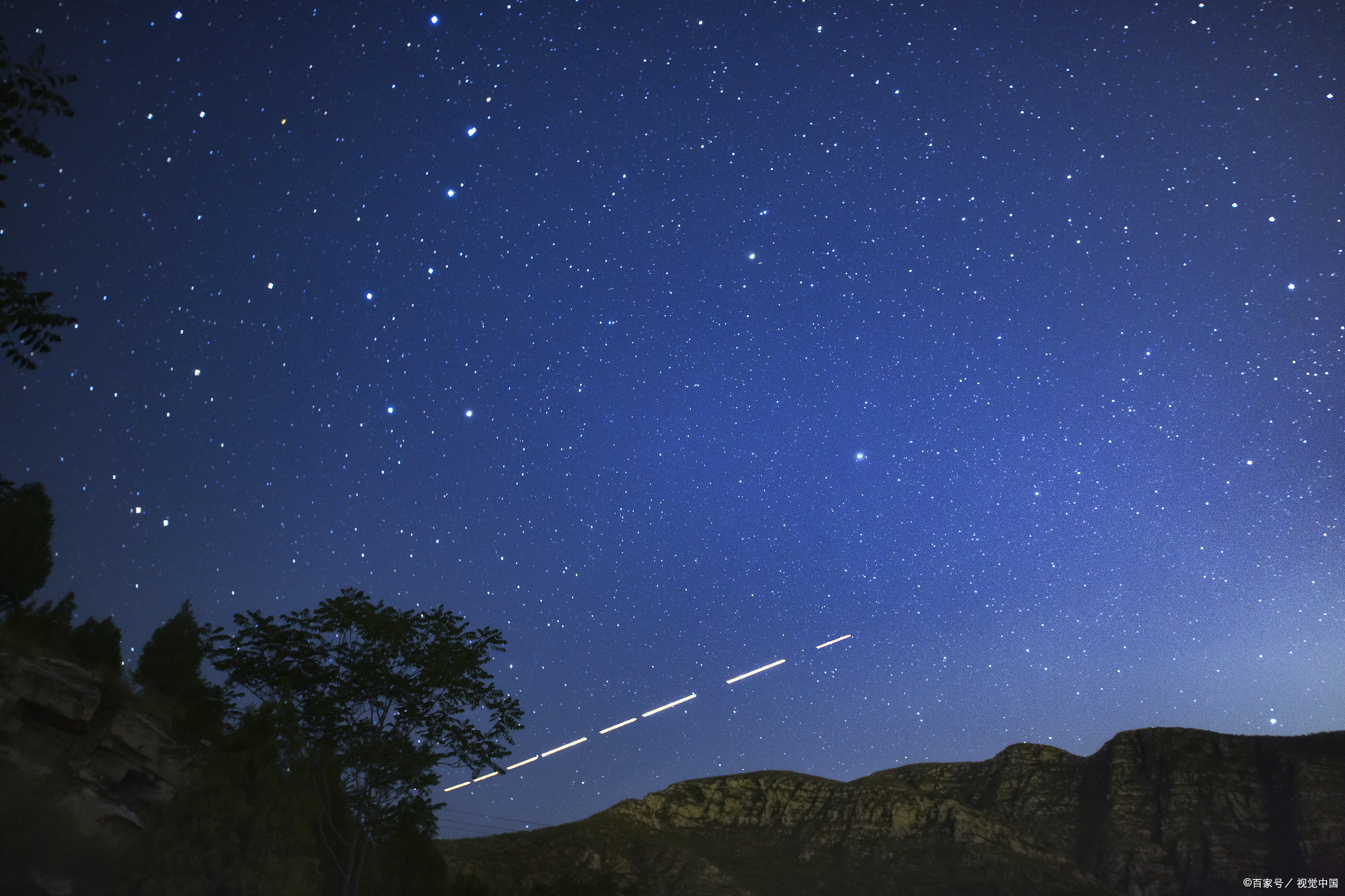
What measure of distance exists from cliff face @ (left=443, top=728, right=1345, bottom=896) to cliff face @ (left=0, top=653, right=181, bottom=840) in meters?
47.9

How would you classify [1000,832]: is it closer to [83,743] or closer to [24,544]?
[83,743]

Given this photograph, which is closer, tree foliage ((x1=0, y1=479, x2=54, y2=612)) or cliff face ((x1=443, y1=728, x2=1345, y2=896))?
tree foliage ((x1=0, y1=479, x2=54, y2=612))

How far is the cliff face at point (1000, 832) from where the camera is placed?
72.1m

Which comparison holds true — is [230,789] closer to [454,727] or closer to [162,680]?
[454,727]

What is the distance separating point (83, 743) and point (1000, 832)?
88.1m

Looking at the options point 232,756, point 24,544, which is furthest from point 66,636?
point 232,756

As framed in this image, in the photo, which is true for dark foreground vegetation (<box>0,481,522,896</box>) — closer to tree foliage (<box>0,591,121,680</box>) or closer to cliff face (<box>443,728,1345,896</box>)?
tree foliage (<box>0,591,121,680</box>)

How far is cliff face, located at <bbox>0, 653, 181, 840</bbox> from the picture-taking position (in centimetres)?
1792

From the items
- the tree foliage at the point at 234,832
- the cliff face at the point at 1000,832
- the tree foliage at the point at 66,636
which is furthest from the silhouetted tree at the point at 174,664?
the cliff face at the point at 1000,832

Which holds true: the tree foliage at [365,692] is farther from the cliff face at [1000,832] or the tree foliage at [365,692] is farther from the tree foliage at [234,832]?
the cliff face at [1000,832]

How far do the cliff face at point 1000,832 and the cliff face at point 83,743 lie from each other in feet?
157

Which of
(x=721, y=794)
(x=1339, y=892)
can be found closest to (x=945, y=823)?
(x=721, y=794)

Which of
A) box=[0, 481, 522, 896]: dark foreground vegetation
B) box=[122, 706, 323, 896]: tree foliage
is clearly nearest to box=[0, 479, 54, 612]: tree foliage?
box=[0, 481, 522, 896]: dark foreground vegetation

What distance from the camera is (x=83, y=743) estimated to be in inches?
774
